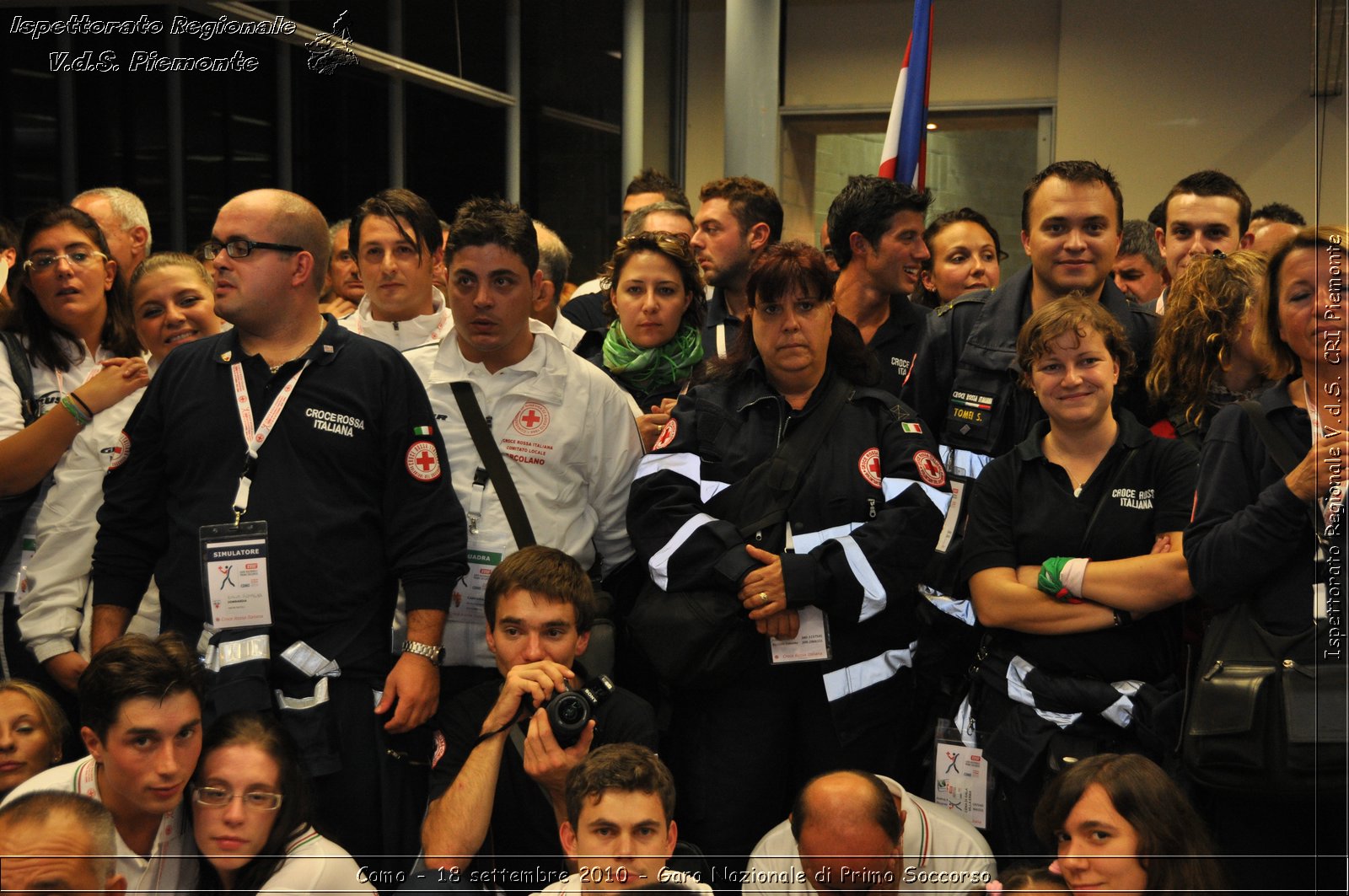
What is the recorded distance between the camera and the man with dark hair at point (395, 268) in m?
4.48

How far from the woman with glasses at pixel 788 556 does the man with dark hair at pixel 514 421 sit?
25 centimetres

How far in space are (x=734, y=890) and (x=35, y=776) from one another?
5.99 ft

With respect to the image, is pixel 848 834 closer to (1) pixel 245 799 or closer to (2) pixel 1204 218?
(1) pixel 245 799

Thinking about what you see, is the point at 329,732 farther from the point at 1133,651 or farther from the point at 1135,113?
the point at 1135,113

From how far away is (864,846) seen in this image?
2953mm


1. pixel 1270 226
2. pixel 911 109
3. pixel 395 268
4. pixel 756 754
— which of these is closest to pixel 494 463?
pixel 756 754

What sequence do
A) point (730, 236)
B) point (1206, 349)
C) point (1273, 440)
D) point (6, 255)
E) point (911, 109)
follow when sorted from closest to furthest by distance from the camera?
point (1273, 440) < point (1206, 349) < point (6, 255) < point (730, 236) < point (911, 109)

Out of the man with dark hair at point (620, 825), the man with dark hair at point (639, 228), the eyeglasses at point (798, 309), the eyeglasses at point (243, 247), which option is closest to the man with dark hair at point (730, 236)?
the man with dark hair at point (639, 228)

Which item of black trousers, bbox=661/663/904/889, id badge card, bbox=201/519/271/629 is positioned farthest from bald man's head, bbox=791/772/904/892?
id badge card, bbox=201/519/271/629

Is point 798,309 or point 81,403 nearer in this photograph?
point 798,309

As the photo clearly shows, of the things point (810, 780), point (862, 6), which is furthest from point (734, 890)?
point (862, 6)

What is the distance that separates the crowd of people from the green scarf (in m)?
0.40

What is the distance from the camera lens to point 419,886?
115 inches

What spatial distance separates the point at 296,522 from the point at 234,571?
201 mm
